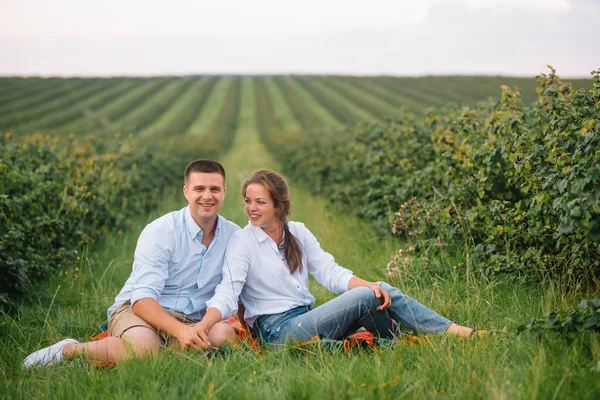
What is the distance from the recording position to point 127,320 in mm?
4211

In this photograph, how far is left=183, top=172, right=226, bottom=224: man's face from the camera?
4395 millimetres

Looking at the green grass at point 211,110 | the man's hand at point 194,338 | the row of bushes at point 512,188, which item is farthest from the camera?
the green grass at point 211,110

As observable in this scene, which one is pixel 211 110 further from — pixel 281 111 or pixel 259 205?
pixel 259 205

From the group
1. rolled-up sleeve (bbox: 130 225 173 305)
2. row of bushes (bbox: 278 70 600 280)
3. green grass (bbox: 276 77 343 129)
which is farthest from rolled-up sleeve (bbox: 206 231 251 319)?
green grass (bbox: 276 77 343 129)

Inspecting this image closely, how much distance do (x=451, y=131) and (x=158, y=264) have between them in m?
4.41

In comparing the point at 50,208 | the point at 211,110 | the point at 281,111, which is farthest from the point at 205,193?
the point at 211,110

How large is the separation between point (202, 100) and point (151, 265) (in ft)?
181

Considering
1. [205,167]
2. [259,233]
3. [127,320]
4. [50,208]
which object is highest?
[205,167]

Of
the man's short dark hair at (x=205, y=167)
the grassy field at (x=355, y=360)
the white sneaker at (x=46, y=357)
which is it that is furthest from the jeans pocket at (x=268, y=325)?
the white sneaker at (x=46, y=357)

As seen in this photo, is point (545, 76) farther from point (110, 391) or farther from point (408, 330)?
point (110, 391)

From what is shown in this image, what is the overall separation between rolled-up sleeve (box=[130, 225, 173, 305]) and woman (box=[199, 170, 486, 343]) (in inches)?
16.6

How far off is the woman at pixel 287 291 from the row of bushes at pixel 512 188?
1076mm

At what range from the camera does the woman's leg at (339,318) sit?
408cm

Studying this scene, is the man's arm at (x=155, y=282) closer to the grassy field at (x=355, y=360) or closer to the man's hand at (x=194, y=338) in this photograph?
the man's hand at (x=194, y=338)
